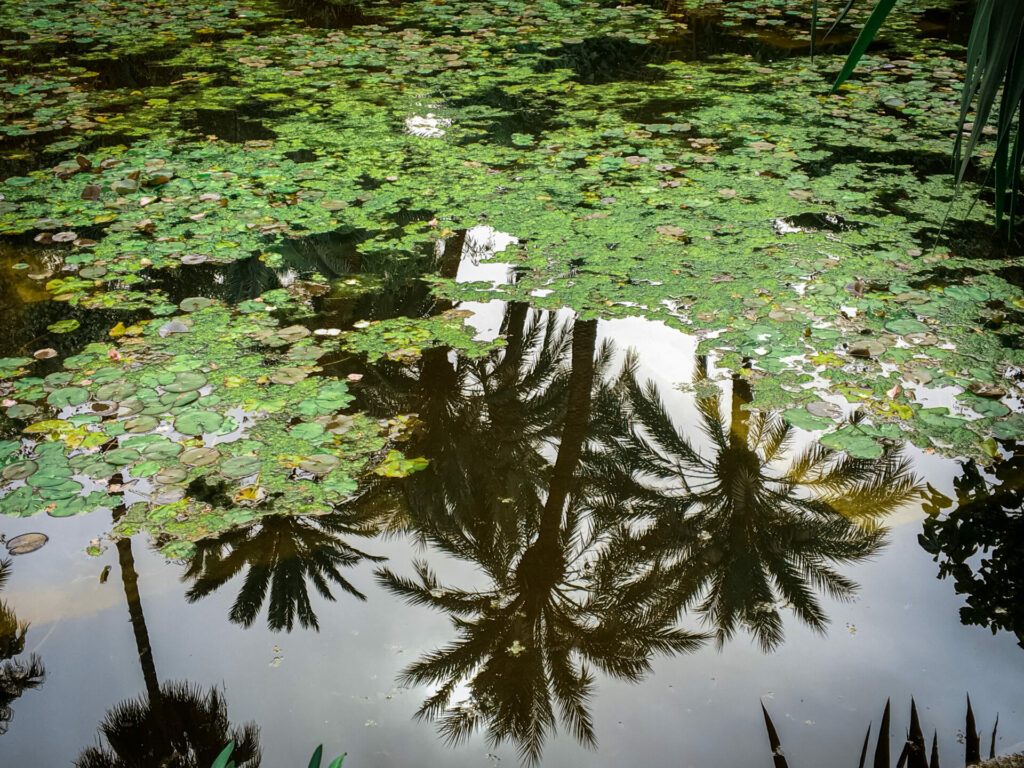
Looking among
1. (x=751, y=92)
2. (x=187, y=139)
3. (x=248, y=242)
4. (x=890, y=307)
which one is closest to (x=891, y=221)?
(x=890, y=307)

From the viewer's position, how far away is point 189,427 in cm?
283

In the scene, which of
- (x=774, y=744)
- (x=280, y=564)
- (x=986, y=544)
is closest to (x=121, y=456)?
(x=280, y=564)

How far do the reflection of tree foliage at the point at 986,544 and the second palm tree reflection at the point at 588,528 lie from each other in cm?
16

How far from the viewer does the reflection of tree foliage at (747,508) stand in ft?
7.59

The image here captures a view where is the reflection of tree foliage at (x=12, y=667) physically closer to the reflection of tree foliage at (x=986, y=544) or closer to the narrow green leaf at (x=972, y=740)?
the narrow green leaf at (x=972, y=740)

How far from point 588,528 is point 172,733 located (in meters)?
1.24

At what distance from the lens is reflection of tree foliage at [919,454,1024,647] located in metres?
2.29

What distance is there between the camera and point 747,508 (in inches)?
102

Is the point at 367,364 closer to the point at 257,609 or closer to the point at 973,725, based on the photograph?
the point at 257,609

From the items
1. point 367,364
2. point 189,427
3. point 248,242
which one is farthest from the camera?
point 248,242

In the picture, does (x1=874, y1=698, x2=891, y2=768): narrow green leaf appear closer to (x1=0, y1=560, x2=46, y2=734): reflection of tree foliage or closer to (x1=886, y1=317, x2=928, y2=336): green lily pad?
(x1=886, y1=317, x2=928, y2=336): green lily pad

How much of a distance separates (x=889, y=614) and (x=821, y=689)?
1.19ft

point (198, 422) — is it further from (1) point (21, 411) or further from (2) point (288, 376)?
(1) point (21, 411)

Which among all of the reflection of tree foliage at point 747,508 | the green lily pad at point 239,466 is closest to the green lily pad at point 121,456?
the green lily pad at point 239,466
